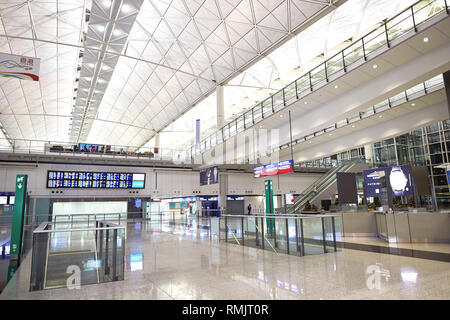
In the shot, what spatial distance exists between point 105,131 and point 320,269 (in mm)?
47622

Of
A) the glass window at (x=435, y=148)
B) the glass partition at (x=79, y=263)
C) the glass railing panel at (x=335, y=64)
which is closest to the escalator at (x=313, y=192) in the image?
the glass railing panel at (x=335, y=64)

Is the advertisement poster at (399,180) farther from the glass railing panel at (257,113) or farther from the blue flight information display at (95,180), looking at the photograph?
the blue flight information display at (95,180)

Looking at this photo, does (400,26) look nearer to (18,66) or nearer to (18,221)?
(18,221)

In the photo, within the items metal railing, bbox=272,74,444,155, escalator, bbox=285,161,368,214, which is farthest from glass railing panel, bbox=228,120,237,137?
metal railing, bbox=272,74,444,155

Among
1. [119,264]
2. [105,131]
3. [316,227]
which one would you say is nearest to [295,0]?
[316,227]

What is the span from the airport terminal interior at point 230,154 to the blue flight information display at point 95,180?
4.7 inches

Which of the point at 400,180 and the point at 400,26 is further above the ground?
the point at 400,26

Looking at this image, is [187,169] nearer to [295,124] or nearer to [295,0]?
[295,124]

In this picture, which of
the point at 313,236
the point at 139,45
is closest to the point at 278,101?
the point at 313,236

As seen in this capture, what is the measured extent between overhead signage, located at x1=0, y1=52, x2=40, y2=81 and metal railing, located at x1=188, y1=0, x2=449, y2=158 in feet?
42.3

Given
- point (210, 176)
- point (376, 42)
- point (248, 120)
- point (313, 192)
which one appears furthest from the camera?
point (313, 192)

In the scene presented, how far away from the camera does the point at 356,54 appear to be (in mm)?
12477

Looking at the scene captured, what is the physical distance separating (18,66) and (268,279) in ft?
50.6

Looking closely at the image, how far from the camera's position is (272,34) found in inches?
763
